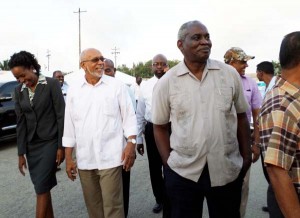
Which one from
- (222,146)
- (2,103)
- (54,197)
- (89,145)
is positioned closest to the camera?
(222,146)

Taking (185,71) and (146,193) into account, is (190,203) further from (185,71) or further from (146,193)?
(146,193)

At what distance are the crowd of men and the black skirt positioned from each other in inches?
11.2

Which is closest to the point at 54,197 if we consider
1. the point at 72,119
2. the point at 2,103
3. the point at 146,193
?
the point at 146,193

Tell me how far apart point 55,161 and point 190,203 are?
1.67 m

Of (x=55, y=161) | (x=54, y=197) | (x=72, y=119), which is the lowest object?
(x=54, y=197)

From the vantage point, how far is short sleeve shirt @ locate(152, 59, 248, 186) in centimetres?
251

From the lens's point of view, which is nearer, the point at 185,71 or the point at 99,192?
the point at 185,71

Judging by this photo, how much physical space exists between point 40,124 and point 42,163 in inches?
16.2

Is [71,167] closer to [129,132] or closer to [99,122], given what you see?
[99,122]

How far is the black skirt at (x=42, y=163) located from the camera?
3.60 meters

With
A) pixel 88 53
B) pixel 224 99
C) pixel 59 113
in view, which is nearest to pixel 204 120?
pixel 224 99

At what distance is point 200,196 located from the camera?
266cm

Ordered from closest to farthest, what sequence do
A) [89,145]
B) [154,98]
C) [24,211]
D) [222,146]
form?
[222,146]
[154,98]
[89,145]
[24,211]

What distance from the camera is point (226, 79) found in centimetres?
262
